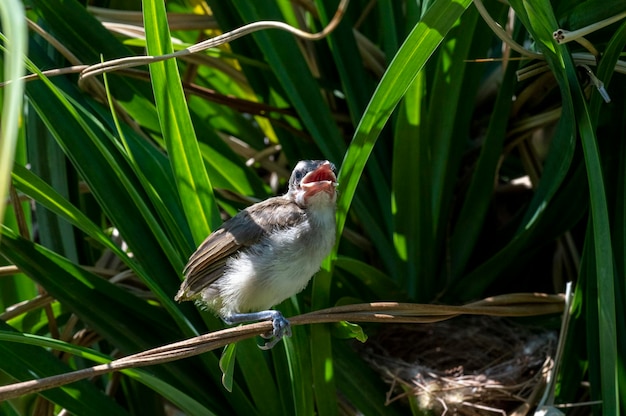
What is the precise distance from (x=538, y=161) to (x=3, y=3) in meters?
2.04

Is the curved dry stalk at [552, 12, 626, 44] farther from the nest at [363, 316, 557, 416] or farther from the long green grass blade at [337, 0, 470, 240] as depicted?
the nest at [363, 316, 557, 416]

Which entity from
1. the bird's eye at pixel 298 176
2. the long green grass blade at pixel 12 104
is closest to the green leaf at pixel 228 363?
the bird's eye at pixel 298 176

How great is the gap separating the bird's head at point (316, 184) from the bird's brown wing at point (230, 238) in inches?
1.3

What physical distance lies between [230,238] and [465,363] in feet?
2.96

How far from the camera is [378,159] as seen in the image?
8.05 ft

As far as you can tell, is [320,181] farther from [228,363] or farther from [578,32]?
[578,32]

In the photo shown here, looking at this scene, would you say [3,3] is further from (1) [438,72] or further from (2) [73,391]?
(1) [438,72]

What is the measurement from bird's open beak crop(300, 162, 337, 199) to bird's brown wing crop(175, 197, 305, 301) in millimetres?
55

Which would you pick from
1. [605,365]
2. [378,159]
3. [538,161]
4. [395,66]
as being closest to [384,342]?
[378,159]

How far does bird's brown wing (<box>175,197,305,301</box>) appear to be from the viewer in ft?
6.11

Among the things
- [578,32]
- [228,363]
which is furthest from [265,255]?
[578,32]

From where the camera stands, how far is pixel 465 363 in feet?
8.19

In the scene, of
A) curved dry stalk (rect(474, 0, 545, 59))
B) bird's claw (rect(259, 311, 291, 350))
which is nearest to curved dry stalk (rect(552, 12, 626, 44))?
curved dry stalk (rect(474, 0, 545, 59))

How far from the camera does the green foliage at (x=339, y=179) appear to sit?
1.80 meters
